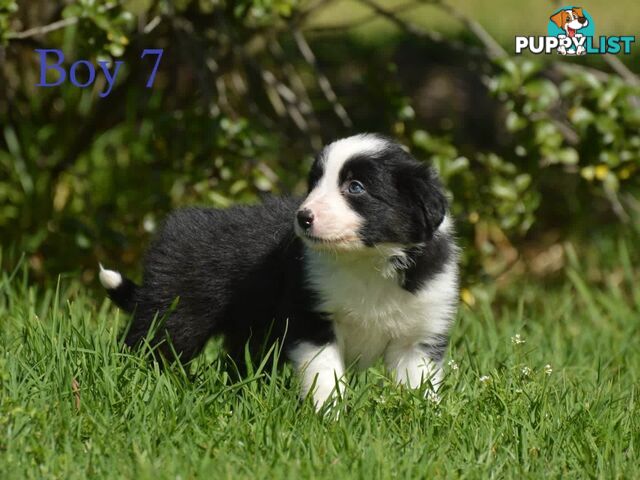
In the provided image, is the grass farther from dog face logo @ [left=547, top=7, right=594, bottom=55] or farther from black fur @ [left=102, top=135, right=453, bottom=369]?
dog face logo @ [left=547, top=7, right=594, bottom=55]

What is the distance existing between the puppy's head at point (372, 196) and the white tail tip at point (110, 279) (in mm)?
975

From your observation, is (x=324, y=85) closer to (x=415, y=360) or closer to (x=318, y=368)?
(x=415, y=360)

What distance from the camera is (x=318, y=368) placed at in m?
3.76

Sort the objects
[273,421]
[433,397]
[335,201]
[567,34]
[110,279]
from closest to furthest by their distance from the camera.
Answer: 1. [273,421]
2. [335,201]
3. [433,397]
4. [110,279]
5. [567,34]

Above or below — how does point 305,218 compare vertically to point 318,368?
above

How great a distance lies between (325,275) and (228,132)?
1.60 m

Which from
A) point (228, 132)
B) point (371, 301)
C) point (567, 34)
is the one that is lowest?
point (371, 301)

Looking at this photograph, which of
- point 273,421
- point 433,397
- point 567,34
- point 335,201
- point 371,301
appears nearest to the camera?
point 273,421

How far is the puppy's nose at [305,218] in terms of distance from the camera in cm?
353

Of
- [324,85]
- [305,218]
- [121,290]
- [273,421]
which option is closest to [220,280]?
[121,290]

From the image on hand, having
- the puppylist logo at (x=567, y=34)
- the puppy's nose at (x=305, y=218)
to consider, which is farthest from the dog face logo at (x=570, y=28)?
the puppy's nose at (x=305, y=218)

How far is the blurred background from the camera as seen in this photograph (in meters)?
5.05

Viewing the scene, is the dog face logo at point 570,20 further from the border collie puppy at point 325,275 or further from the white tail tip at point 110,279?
the white tail tip at point 110,279

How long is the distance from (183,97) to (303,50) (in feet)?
3.60
